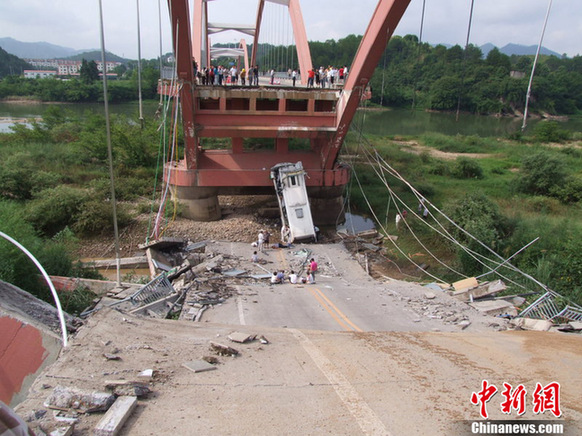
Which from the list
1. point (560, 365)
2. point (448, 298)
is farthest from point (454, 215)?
point (560, 365)

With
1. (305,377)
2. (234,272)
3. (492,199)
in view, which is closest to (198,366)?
(305,377)

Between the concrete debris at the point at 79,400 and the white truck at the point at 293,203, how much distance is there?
37.4ft

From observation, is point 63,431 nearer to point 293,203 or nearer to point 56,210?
point 293,203

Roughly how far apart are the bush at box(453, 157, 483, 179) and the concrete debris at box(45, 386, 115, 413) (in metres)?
26.7

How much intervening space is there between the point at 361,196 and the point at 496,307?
12.8 meters

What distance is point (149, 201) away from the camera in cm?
1884

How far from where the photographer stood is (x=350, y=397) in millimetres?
4660

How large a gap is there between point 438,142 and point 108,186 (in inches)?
1274

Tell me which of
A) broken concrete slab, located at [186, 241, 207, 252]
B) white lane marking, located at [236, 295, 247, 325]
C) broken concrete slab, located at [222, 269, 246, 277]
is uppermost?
white lane marking, located at [236, 295, 247, 325]

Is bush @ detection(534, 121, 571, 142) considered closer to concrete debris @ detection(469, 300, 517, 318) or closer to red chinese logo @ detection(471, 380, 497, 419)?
concrete debris @ detection(469, 300, 517, 318)

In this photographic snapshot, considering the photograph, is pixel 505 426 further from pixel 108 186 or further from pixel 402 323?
pixel 108 186

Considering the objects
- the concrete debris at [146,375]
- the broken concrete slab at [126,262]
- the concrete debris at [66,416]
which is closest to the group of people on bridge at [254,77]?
the broken concrete slab at [126,262]

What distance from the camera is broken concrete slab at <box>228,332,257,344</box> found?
6000mm

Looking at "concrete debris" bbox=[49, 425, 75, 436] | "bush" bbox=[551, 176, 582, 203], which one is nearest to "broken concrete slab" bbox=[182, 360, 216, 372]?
"concrete debris" bbox=[49, 425, 75, 436]
